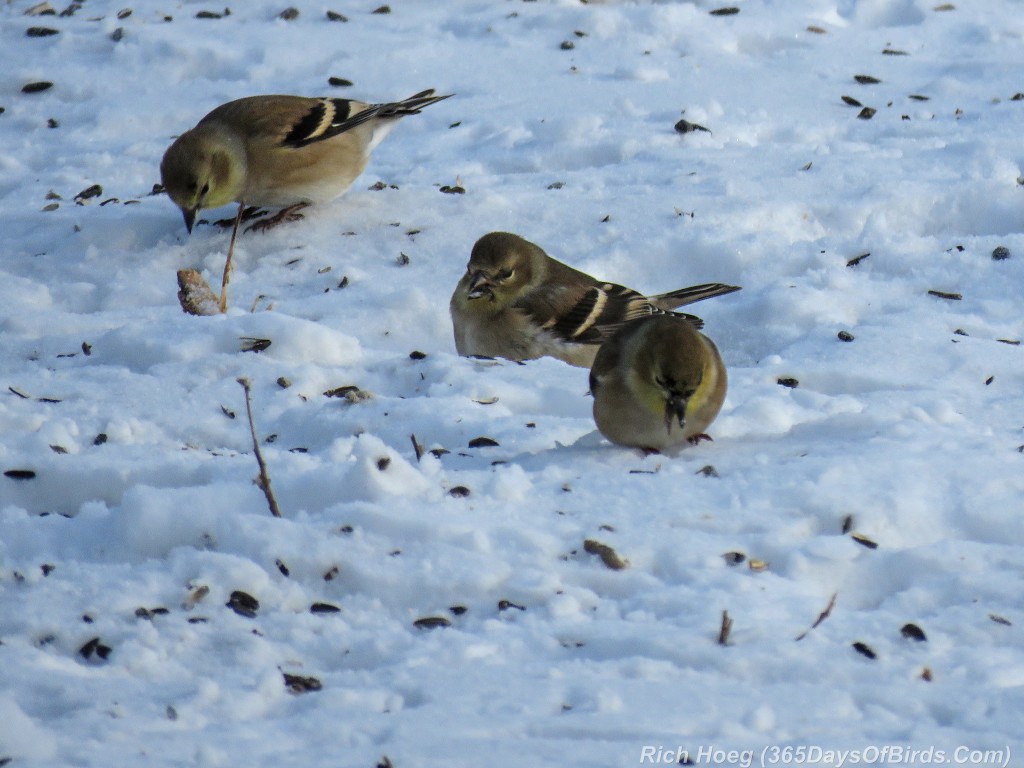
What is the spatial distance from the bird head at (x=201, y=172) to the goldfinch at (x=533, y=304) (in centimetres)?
163

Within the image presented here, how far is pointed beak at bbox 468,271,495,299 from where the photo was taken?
18.7 feet

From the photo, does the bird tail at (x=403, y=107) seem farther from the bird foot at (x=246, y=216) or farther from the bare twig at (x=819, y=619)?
the bare twig at (x=819, y=619)

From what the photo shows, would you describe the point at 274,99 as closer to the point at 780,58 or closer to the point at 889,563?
the point at 780,58

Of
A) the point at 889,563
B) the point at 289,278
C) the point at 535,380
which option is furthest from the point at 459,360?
the point at 889,563

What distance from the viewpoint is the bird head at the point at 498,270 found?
571 centimetres

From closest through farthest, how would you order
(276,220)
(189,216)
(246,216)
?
(189,216), (276,220), (246,216)

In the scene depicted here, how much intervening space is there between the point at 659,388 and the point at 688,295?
183 centimetres

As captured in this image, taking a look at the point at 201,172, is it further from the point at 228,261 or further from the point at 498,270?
the point at 498,270

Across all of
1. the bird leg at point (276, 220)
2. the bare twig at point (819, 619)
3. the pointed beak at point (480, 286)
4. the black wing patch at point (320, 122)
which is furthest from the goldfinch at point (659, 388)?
the black wing patch at point (320, 122)

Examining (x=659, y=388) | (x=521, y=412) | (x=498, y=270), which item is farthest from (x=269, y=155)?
(x=659, y=388)

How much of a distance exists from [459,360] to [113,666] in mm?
2318

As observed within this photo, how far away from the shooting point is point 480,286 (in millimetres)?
5699

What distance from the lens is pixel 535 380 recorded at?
16.4ft

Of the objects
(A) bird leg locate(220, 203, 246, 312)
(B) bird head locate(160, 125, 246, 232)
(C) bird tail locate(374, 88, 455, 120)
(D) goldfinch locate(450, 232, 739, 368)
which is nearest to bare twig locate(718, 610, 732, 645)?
(D) goldfinch locate(450, 232, 739, 368)
